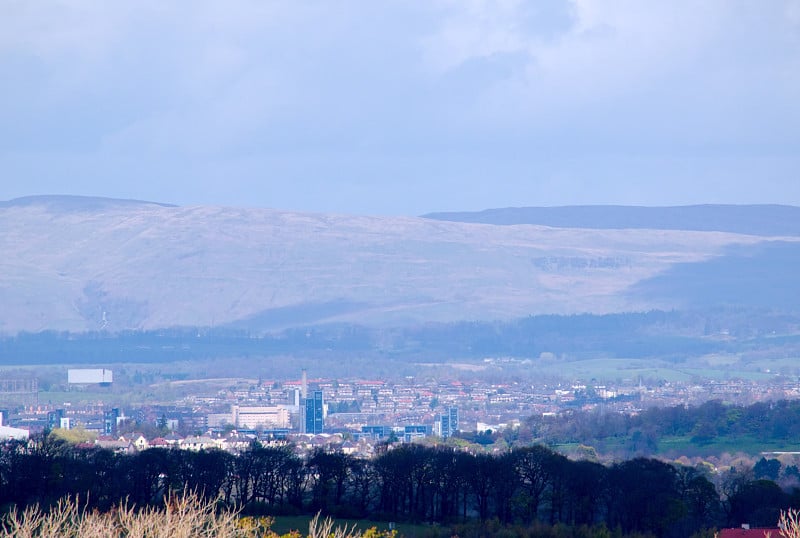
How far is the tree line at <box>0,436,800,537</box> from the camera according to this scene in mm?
53719

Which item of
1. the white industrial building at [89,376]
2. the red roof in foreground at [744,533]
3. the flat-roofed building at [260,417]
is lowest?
the red roof in foreground at [744,533]

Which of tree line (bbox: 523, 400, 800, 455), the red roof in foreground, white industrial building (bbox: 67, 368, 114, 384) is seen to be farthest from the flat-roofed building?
the red roof in foreground

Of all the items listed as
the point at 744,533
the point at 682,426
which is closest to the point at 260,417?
the point at 682,426

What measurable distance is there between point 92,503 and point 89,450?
49.4 ft

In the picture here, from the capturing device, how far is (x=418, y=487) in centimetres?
5853

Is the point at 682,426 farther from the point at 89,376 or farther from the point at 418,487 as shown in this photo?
the point at 89,376

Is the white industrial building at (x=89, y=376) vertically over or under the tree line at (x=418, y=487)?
over

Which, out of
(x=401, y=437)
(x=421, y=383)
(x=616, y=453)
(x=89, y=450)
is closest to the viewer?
(x=89, y=450)

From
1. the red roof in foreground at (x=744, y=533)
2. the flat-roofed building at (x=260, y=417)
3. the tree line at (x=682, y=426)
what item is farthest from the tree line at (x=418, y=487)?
the flat-roofed building at (x=260, y=417)

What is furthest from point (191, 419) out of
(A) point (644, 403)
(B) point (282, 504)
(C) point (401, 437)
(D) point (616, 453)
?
(B) point (282, 504)

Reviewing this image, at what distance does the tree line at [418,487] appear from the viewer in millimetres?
53719

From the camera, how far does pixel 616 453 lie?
88.0 metres

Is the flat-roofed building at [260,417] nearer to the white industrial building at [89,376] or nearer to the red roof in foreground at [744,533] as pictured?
the white industrial building at [89,376]

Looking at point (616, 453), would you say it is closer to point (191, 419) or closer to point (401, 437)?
point (401, 437)
